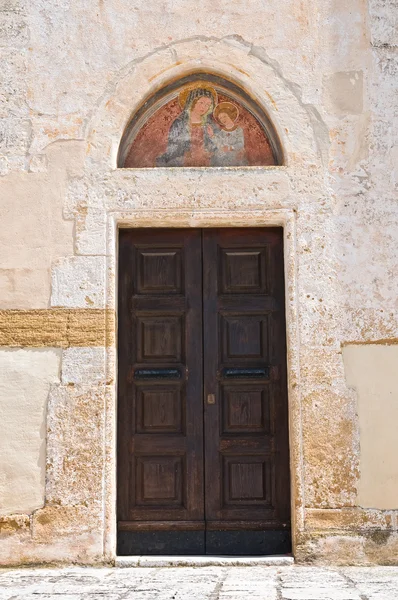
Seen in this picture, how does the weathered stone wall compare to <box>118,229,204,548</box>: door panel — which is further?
Result: <box>118,229,204,548</box>: door panel

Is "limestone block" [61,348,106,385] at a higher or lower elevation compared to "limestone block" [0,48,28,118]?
lower

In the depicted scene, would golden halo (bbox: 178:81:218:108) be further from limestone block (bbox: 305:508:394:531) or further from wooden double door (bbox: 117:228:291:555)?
limestone block (bbox: 305:508:394:531)

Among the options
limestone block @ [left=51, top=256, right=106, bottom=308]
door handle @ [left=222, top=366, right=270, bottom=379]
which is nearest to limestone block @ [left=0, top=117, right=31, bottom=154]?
limestone block @ [left=51, top=256, right=106, bottom=308]

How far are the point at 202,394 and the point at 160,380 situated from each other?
0.30 m

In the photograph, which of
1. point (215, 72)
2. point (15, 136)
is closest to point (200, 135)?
point (215, 72)

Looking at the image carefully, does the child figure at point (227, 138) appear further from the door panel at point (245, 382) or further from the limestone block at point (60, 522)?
the limestone block at point (60, 522)

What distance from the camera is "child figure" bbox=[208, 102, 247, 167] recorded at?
5863 mm

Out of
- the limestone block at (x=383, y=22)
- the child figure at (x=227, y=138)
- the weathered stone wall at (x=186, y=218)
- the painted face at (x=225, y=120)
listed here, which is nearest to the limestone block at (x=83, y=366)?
the weathered stone wall at (x=186, y=218)

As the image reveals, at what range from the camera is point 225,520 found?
18.2 ft

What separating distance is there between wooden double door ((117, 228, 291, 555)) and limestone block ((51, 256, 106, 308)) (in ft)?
0.74

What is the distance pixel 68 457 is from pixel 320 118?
2854 mm

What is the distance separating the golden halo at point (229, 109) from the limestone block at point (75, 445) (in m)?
2.13

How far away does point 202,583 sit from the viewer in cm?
473

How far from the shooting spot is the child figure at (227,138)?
5.86 m
